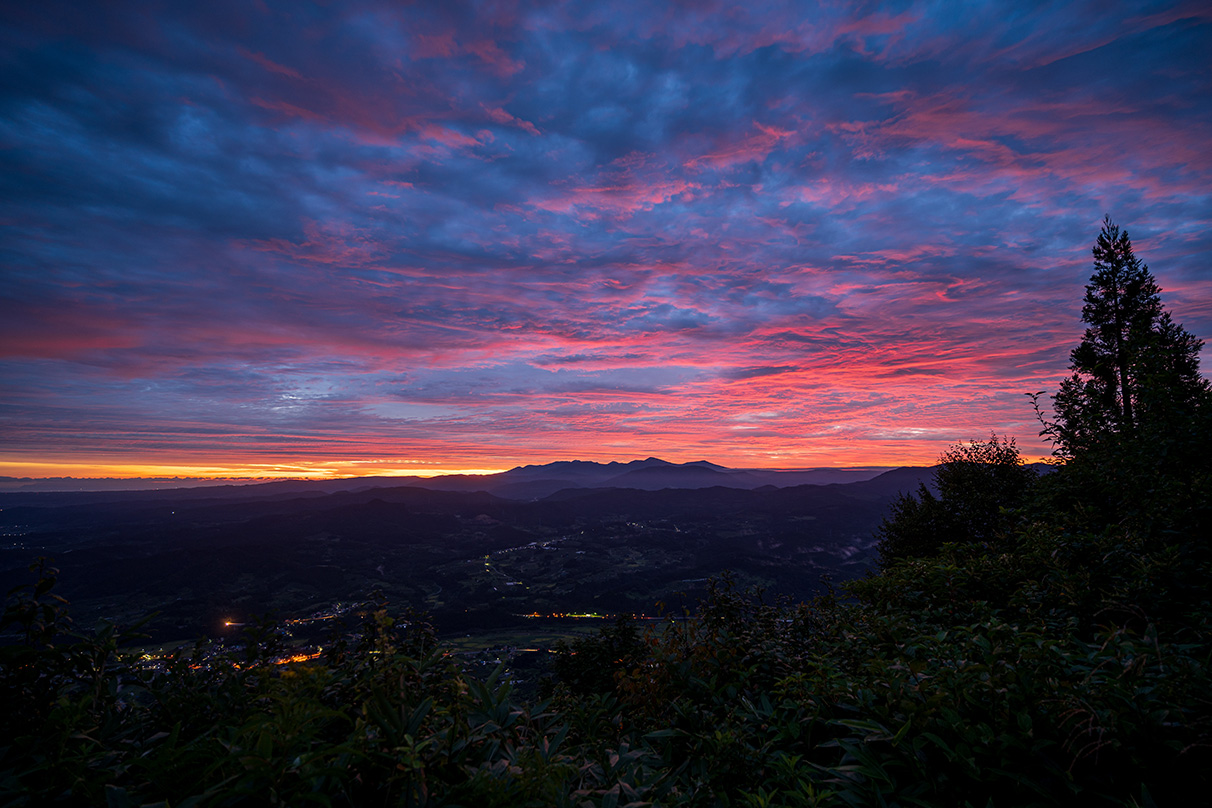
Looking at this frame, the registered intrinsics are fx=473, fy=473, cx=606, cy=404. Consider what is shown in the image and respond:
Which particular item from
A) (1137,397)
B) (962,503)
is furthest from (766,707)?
(962,503)

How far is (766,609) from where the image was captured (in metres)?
7.47

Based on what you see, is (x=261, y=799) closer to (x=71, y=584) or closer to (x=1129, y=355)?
(x=1129, y=355)

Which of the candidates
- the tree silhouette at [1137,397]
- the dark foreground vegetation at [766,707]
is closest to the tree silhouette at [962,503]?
the tree silhouette at [1137,397]

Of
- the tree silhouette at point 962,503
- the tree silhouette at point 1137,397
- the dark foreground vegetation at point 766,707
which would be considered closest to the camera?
the dark foreground vegetation at point 766,707

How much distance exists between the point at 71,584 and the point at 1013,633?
255798mm

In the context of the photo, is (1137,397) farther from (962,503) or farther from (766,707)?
(962,503)

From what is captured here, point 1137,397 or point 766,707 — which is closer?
point 766,707

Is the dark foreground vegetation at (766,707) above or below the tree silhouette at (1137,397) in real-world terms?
below

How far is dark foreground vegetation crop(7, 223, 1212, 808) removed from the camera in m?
2.16

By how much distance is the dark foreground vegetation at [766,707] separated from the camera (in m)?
2.16

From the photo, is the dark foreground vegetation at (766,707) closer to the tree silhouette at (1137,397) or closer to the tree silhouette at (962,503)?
the tree silhouette at (1137,397)

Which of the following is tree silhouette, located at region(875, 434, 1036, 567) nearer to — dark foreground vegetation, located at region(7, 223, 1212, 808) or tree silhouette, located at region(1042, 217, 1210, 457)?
tree silhouette, located at region(1042, 217, 1210, 457)

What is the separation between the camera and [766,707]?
170 inches

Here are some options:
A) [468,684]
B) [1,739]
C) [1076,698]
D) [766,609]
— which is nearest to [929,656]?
[1076,698]
